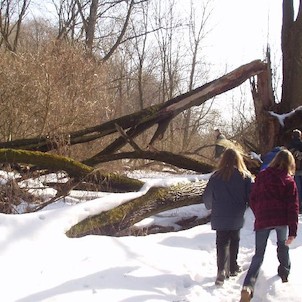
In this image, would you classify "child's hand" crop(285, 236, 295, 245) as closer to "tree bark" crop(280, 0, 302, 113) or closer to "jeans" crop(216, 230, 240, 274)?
"jeans" crop(216, 230, 240, 274)

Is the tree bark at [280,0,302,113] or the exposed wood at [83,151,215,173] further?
the tree bark at [280,0,302,113]

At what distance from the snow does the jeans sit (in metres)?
0.18

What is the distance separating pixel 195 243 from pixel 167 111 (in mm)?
→ 3616

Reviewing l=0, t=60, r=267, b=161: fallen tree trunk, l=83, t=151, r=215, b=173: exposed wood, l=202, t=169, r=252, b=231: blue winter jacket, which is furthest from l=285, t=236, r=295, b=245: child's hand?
l=0, t=60, r=267, b=161: fallen tree trunk

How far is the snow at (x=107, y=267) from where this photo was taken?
4.16 m

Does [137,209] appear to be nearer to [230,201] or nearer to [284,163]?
[230,201]

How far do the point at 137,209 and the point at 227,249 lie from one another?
199 cm

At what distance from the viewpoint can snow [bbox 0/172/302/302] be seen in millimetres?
4160

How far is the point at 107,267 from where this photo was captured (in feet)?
15.4

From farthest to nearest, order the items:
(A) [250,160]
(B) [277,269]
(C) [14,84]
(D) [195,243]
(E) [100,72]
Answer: (E) [100,72]
(C) [14,84]
(A) [250,160]
(D) [195,243]
(B) [277,269]

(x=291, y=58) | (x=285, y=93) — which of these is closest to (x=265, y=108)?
(x=285, y=93)

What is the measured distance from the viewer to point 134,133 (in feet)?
30.1

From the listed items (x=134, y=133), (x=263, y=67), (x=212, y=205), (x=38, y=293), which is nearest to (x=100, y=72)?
(x=134, y=133)

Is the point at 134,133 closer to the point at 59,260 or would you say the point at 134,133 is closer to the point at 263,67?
the point at 263,67
